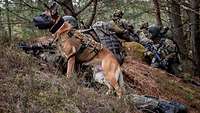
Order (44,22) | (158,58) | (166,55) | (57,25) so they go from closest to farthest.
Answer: (57,25), (44,22), (158,58), (166,55)

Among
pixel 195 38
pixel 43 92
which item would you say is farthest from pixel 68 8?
pixel 43 92

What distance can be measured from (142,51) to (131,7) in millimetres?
3002

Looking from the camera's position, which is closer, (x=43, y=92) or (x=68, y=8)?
(x=43, y=92)

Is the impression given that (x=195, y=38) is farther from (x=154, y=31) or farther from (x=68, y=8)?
(x=68, y=8)


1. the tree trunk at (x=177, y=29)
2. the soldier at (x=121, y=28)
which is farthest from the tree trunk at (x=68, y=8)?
the tree trunk at (x=177, y=29)

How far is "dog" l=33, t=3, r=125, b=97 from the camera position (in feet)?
27.5

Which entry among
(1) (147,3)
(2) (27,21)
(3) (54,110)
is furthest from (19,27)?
(3) (54,110)

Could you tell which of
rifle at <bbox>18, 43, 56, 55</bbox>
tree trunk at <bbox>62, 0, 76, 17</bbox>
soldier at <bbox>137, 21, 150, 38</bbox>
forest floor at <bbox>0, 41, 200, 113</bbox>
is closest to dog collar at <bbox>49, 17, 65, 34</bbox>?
forest floor at <bbox>0, 41, 200, 113</bbox>

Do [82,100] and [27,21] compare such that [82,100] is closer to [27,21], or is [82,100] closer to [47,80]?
[47,80]

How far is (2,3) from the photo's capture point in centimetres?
1302

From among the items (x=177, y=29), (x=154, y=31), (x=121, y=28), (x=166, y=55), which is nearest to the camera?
(x=166, y=55)

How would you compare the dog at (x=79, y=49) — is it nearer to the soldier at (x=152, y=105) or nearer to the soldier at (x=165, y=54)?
the soldier at (x=152, y=105)

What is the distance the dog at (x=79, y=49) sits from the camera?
837 centimetres

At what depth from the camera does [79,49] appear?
8703 mm
